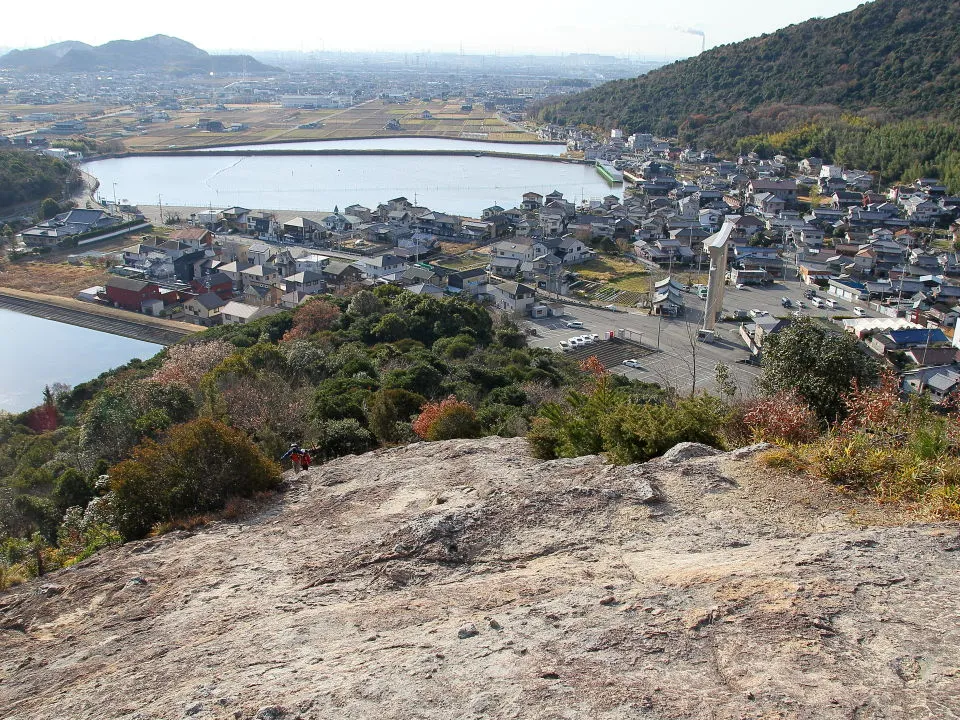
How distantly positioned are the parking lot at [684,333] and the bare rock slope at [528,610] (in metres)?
6.02

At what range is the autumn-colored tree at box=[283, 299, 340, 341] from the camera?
8922 millimetres

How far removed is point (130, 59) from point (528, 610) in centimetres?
7661

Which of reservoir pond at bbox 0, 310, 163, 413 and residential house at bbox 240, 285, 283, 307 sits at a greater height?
residential house at bbox 240, 285, 283, 307

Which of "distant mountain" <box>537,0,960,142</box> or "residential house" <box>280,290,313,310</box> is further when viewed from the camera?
"distant mountain" <box>537,0,960,142</box>

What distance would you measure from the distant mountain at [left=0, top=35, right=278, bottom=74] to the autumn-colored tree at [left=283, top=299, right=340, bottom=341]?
204 feet

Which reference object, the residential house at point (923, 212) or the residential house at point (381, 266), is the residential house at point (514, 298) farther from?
the residential house at point (923, 212)

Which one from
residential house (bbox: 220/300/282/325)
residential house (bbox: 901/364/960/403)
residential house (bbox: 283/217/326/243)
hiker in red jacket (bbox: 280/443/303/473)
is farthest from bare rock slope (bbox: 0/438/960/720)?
residential house (bbox: 283/217/326/243)

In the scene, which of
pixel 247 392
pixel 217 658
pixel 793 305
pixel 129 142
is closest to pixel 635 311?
pixel 793 305

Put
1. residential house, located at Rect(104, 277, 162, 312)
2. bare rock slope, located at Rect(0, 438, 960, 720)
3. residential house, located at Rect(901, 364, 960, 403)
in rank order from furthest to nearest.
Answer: residential house, located at Rect(104, 277, 162, 312) → residential house, located at Rect(901, 364, 960, 403) → bare rock slope, located at Rect(0, 438, 960, 720)

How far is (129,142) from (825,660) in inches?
1274

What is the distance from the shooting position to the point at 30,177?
1959 centimetres

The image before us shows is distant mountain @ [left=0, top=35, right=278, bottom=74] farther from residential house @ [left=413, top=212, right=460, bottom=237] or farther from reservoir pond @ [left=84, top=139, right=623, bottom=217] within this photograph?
residential house @ [left=413, top=212, right=460, bottom=237]

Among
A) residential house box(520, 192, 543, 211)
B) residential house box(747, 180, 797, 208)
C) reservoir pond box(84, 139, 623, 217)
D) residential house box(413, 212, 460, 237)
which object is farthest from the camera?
reservoir pond box(84, 139, 623, 217)

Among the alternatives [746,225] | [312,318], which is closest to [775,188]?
[746,225]
